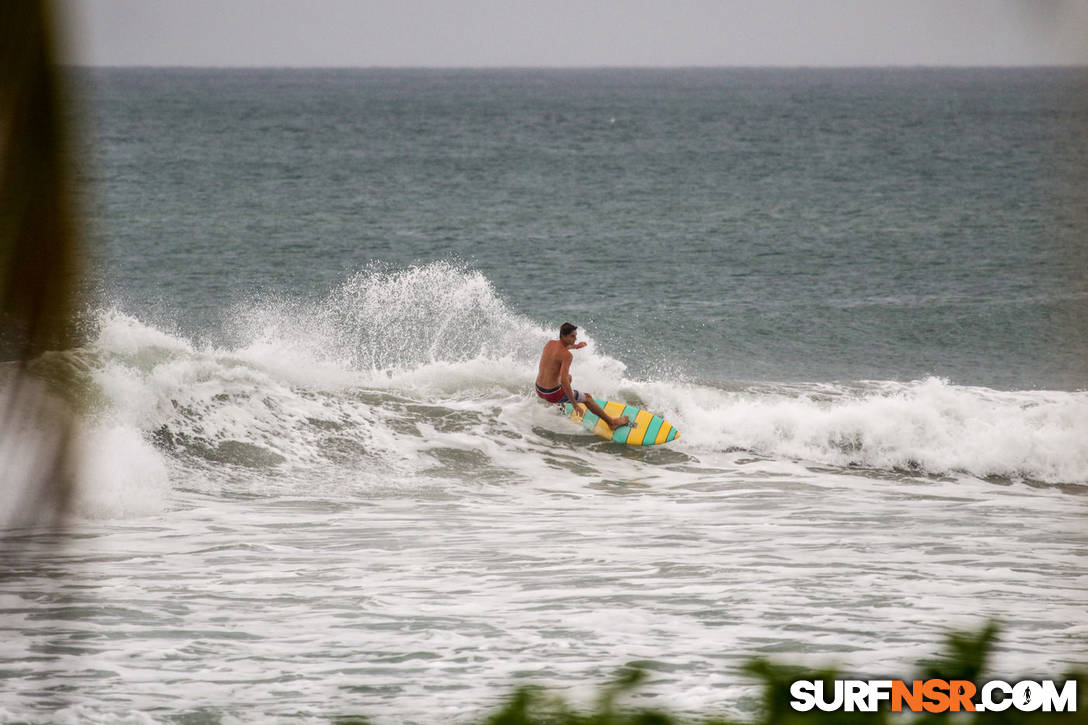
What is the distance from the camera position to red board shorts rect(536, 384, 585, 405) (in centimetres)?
1388

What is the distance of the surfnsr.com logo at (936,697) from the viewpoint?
131 centimetres

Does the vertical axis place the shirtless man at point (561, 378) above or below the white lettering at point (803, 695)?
below

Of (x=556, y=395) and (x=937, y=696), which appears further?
(x=556, y=395)

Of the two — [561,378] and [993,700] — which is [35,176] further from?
[561,378]

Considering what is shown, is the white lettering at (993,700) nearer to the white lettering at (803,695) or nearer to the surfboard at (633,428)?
the white lettering at (803,695)

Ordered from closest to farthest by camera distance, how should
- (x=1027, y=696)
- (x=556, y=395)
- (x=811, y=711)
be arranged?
1. (x=811, y=711)
2. (x=1027, y=696)
3. (x=556, y=395)

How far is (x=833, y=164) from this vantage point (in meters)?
56.1

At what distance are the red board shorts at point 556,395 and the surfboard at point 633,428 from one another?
3.3 inches

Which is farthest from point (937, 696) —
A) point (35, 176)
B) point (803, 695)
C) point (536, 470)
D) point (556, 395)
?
point (556, 395)

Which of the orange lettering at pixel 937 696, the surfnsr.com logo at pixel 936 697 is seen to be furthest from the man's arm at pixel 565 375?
the orange lettering at pixel 937 696

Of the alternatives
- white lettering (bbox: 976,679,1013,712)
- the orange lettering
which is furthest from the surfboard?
the orange lettering

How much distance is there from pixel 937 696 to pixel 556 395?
12.5 meters

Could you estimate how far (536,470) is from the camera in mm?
13008

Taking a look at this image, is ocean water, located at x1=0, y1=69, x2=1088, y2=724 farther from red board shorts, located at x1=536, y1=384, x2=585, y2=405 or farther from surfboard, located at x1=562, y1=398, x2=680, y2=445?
red board shorts, located at x1=536, y1=384, x2=585, y2=405
